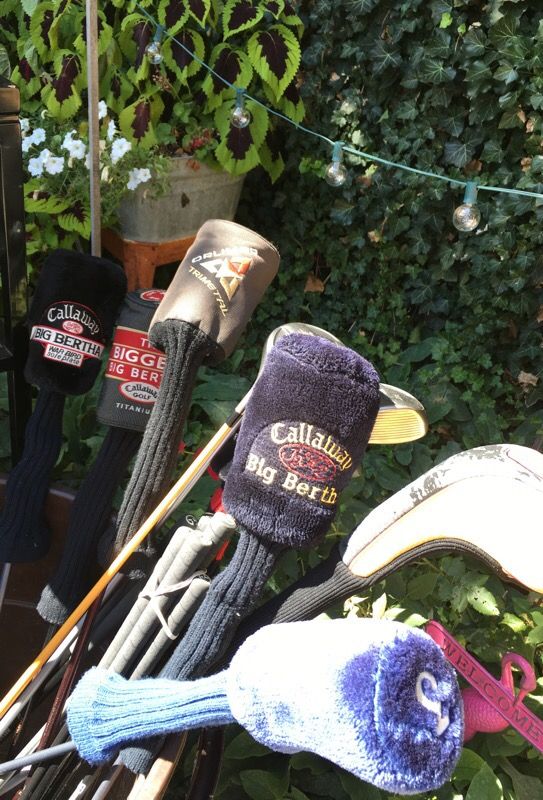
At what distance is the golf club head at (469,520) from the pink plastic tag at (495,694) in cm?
21

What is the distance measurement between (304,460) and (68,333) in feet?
1.22

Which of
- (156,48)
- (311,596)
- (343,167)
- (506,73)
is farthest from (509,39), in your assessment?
(311,596)

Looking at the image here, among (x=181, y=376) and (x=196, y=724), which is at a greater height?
(x=181, y=376)

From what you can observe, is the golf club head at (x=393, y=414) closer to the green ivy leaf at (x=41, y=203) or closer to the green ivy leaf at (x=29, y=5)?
the green ivy leaf at (x=41, y=203)

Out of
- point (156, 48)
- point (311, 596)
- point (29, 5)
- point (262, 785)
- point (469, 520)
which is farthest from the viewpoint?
point (29, 5)

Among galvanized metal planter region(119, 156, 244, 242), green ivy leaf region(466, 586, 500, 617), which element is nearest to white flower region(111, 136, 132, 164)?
galvanized metal planter region(119, 156, 244, 242)

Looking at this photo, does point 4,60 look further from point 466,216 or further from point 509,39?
point 466,216

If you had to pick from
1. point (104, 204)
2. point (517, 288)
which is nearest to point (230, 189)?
point (104, 204)

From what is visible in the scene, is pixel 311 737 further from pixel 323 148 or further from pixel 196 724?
pixel 323 148

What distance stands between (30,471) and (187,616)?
33 cm

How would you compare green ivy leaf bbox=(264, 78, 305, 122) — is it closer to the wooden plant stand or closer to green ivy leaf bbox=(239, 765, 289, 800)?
the wooden plant stand

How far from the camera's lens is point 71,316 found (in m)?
0.89

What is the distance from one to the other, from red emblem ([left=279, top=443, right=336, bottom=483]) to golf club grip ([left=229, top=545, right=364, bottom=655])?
12 centimetres

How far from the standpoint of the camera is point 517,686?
116cm
